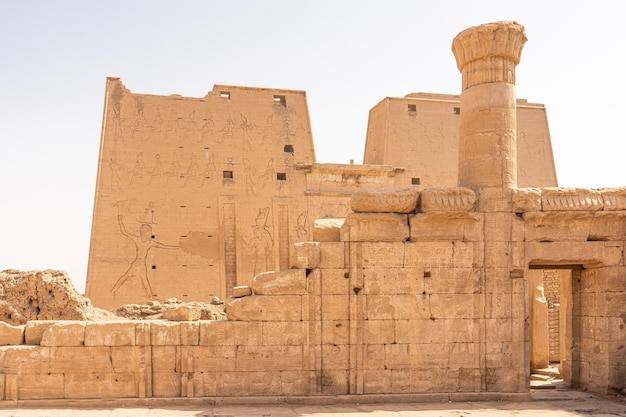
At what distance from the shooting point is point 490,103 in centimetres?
845

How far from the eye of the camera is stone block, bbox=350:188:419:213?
813cm

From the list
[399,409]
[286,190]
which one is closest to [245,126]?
[286,190]

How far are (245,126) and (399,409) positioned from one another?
11.3 m

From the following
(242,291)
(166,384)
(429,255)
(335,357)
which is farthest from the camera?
(429,255)

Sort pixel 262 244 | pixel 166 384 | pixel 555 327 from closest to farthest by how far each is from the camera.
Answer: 1. pixel 166 384
2. pixel 555 327
3. pixel 262 244

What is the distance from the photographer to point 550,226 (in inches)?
328

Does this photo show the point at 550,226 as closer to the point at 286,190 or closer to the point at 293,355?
the point at 293,355

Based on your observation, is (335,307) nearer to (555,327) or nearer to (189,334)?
(189,334)

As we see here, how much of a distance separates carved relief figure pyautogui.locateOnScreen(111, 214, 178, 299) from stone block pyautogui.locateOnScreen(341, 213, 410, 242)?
361 inches

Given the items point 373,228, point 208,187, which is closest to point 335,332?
point 373,228

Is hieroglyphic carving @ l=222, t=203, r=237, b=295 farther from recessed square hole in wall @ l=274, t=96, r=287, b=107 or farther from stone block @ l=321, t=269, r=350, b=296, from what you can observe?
stone block @ l=321, t=269, r=350, b=296

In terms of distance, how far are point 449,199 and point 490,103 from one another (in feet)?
5.35

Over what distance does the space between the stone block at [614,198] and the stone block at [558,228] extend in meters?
0.31

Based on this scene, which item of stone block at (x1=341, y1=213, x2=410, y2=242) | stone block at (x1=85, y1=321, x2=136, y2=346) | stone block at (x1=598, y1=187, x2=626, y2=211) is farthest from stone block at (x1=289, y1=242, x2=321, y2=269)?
stone block at (x1=598, y1=187, x2=626, y2=211)
